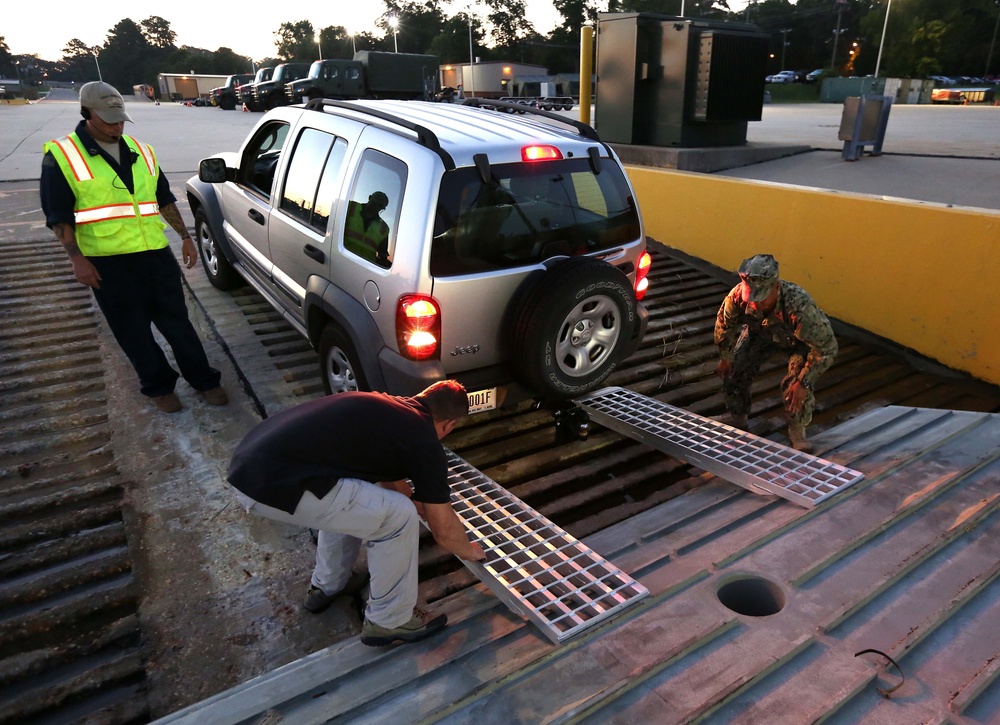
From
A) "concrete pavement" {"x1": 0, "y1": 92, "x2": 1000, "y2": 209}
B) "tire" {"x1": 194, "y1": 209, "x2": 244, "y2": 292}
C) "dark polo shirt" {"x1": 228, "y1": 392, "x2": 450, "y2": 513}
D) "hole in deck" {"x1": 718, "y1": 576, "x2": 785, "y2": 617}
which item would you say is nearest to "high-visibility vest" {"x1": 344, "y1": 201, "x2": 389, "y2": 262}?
"dark polo shirt" {"x1": 228, "y1": 392, "x2": 450, "y2": 513}

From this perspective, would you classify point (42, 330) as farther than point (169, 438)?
Yes

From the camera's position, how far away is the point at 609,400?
4293mm

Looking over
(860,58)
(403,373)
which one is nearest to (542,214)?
(403,373)

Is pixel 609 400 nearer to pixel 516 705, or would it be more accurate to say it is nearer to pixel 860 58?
pixel 516 705

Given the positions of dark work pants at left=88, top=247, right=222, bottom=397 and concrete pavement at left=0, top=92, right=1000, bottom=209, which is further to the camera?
concrete pavement at left=0, top=92, right=1000, bottom=209

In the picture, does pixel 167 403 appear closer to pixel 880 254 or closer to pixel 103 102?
pixel 103 102

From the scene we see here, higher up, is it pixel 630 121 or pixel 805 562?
pixel 630 121

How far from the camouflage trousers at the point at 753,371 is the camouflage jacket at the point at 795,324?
0.06 meters

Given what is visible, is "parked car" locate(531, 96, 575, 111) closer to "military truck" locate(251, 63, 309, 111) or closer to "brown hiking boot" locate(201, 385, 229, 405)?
"military truck" locate(251, 63, 309, 111)

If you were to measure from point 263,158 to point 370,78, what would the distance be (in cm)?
2474

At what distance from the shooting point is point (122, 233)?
12.6 ft

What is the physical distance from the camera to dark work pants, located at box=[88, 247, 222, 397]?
3943 millimetres

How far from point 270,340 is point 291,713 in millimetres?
3545

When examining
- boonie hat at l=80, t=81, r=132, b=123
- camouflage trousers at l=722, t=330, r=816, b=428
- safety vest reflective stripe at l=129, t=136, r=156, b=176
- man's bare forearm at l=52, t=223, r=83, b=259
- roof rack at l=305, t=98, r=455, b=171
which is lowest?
camouflage trousers at l=722, t=330, r=816, b=428
